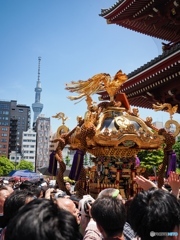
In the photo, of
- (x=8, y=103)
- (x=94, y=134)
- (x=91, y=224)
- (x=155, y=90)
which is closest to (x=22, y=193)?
(x=91, y=224)

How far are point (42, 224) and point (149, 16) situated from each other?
10851mm

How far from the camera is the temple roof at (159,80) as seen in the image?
8.12 metres

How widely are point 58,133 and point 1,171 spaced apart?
226 ft

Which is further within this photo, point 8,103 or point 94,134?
point 8,103

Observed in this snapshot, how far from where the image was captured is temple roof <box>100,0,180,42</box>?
10.1 metres

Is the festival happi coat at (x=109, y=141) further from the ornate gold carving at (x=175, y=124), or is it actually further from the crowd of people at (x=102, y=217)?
the crowd of people at (x=102, y=217)

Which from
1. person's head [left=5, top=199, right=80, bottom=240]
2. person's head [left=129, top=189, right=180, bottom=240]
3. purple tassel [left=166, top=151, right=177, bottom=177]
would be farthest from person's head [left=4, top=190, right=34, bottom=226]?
purple tassel [left=166, top=151, right=177, bottom=177]

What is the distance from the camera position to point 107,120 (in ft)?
21.4

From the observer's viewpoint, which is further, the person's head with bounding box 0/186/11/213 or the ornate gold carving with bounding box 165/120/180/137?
the ornate gold carving with bounding box 165/120/180/137

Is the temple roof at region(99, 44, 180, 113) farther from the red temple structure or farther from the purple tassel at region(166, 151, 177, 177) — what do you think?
the purple tassel at region(166, 151, 177, 177)

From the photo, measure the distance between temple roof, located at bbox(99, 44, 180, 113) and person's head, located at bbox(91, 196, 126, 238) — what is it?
5910mm

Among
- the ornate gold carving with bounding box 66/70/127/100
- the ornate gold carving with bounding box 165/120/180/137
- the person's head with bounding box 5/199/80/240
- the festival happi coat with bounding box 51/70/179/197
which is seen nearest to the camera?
the person's head with bounding box 5/199/80/240

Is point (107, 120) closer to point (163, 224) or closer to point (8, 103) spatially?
point (163, 224)

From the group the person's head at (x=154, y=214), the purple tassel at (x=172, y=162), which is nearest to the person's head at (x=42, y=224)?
the person's head at (x=154, y=214)
